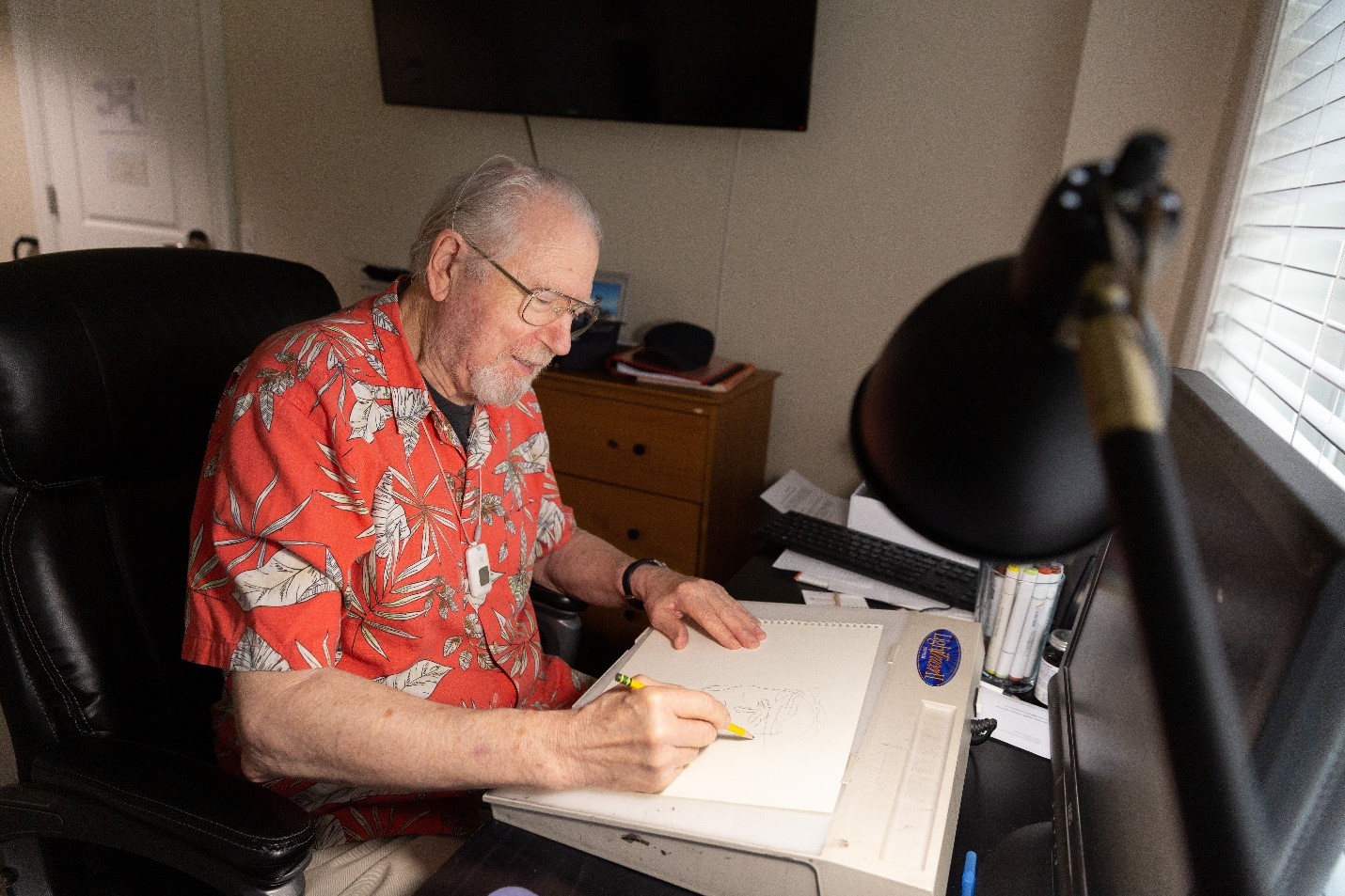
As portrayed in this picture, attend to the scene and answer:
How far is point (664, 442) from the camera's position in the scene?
221cm

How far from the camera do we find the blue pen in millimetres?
736

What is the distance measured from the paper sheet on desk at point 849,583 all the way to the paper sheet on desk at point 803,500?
30cm

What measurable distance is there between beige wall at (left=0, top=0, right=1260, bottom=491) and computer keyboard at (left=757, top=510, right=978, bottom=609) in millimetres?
788

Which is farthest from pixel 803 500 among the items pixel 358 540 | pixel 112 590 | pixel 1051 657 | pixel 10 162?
pixel 10 162

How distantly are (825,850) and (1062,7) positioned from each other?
2.09 meters

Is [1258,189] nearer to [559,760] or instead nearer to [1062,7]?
[1062,7]

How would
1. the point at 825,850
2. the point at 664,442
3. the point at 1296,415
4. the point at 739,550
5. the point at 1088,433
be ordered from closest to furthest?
Answer: the point at 1088,433, the point at 825,850, the point at 1296,415, the point at 664,442, the point at 739,550

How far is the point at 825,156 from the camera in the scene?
2.36m

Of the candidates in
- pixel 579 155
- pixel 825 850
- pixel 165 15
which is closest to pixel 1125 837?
pixel 825 850

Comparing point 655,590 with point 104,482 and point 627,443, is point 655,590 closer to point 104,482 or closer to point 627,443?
point 104,482

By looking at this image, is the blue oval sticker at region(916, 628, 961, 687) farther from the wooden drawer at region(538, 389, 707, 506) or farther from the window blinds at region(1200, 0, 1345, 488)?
the wooden drawer at region(538, 389, 707, 506)

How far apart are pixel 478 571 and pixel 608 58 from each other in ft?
5.93

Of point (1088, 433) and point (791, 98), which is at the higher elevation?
point (791, 98)

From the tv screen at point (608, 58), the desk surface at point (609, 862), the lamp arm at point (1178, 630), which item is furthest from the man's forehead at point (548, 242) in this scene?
the tv screen at point (608, 58)
